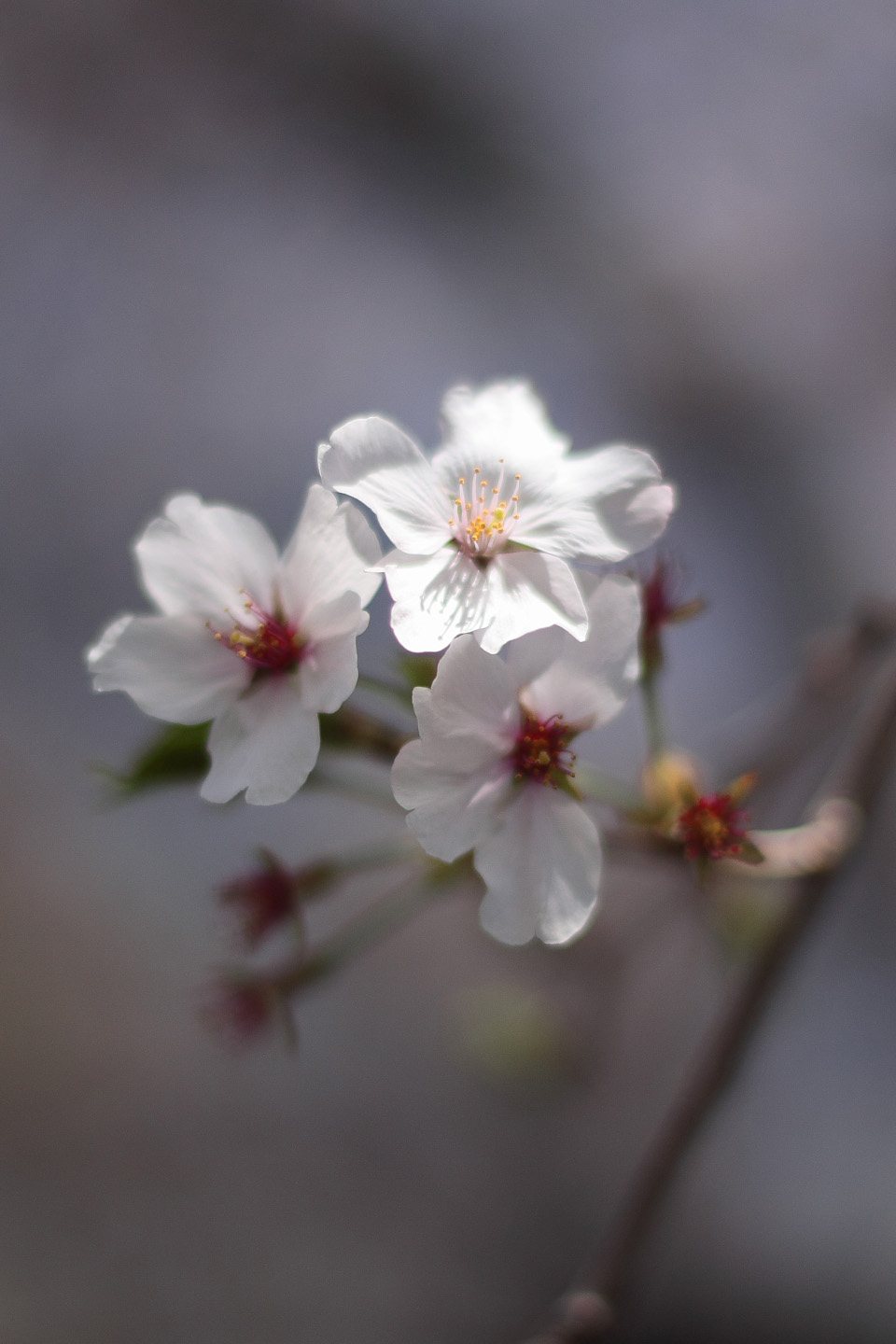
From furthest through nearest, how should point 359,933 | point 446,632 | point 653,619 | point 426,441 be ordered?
point 426,441, point 359,933, point 653,619, point 446,632

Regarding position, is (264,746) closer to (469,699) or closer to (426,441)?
(469,699)

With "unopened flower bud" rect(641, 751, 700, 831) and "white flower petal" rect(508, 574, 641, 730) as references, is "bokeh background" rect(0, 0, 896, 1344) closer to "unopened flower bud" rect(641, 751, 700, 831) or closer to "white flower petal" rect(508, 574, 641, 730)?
"unopened flower bud" rect(641, 751, 700, 831)

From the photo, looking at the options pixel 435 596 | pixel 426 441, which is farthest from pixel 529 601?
pixel 426 441

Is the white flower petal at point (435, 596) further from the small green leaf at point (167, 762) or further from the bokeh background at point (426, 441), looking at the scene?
the bokeh background at point (426, 441)

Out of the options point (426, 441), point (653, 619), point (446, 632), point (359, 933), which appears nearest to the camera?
point (446, 632)

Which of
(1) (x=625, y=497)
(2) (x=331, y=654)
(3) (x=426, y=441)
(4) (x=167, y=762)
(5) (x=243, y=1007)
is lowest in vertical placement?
(5) (x=243, y=1007)

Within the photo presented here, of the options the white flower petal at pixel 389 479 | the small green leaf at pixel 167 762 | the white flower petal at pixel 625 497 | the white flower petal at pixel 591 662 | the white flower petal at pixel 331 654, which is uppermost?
the white flower petal at pixel 625 497

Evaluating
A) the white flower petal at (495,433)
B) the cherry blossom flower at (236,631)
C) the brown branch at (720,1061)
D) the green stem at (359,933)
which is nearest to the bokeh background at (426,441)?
the brown branch at (720,1061)
